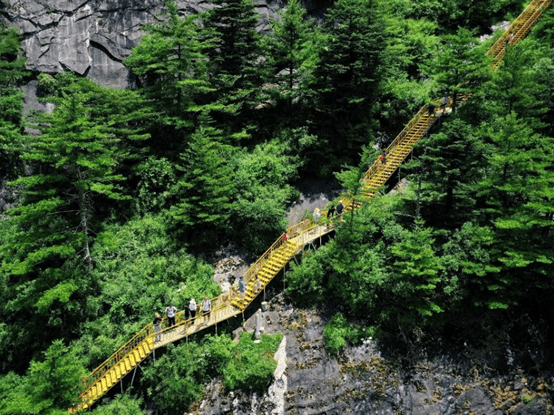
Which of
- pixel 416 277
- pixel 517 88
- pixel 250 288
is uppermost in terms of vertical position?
pixel 517 88

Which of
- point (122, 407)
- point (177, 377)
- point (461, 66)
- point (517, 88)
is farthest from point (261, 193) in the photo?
point (517, 88)

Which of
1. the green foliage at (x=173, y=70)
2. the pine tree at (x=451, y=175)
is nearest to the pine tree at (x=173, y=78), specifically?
the green foliage at (x=173, y=70)

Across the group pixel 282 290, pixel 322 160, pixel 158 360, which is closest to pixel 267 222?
pixel 282 290

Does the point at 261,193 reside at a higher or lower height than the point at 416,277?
higher

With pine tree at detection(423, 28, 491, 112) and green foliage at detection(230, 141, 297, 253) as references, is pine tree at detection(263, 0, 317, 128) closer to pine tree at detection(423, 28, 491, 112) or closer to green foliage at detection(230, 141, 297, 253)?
green foliage at detection(230, 141, 297, 253)

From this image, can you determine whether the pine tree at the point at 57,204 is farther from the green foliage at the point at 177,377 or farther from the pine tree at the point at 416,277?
the pine tree at the point at 416,277

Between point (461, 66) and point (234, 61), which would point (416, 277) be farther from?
point (234, 61)
